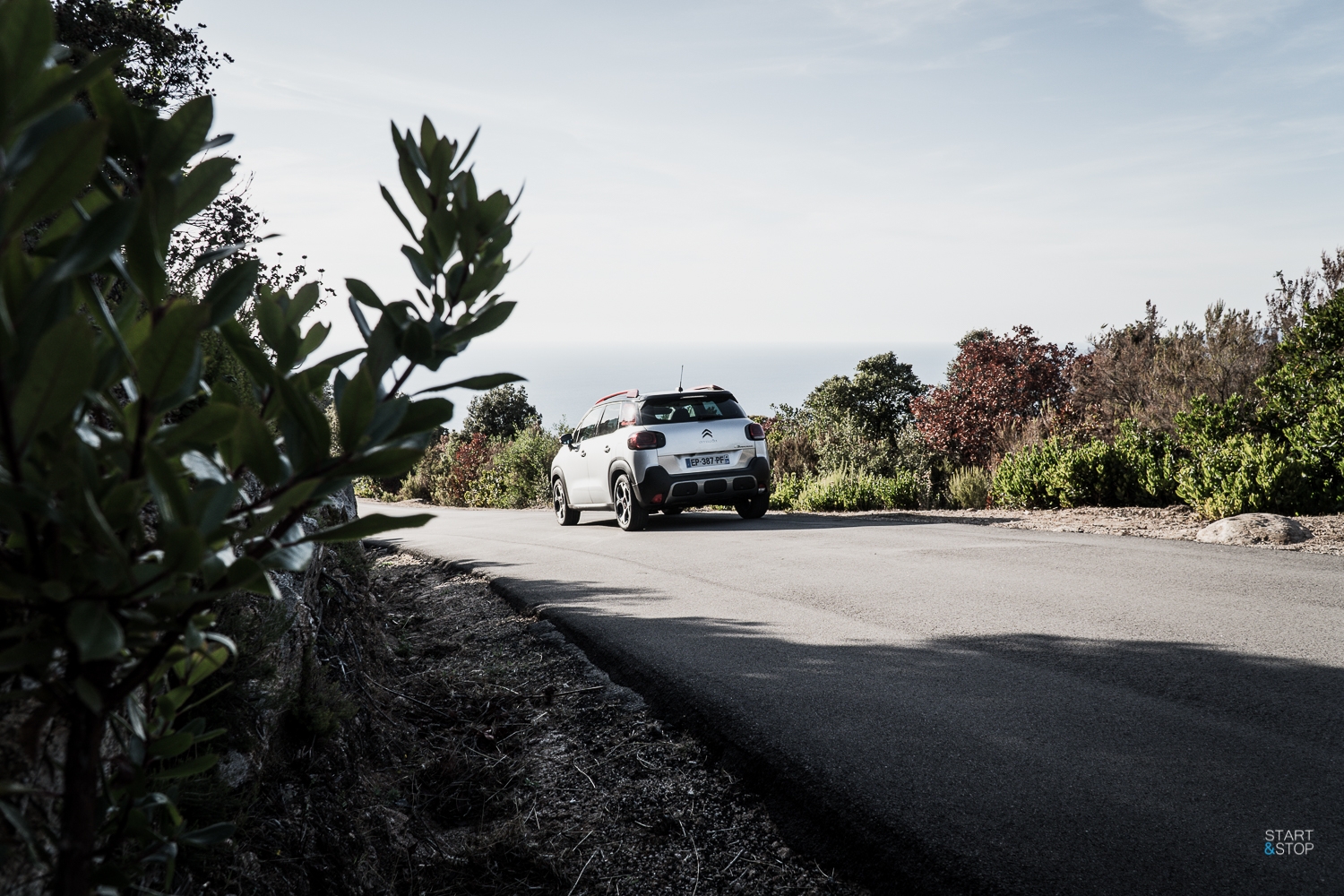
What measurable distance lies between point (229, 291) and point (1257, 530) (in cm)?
928

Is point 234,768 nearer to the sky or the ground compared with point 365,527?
nearer to the ground

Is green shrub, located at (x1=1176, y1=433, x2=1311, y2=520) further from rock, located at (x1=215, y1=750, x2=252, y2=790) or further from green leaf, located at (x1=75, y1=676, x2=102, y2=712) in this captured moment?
green leaf, located at (x1=75, y1=676, x2=102, y2=712)

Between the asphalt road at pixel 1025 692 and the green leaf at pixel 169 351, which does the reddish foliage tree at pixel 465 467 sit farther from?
the green leaf at pixel 169 351

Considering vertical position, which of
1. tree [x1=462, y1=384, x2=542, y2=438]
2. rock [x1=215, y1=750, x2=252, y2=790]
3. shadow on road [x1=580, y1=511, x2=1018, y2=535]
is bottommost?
rock [x1=215, y1=750, x2=252, y2=790]

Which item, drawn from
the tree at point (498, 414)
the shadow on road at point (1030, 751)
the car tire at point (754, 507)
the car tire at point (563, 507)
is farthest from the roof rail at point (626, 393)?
the tree at point (498, 414)

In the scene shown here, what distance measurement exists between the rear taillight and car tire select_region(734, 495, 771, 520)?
1639 millimetres

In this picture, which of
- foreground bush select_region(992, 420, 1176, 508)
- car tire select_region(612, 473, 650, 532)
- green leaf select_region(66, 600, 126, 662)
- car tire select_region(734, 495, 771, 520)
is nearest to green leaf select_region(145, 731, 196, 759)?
green leaf select_region(66, 600, 126, 662)

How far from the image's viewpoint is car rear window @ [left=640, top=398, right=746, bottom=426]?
1185cm

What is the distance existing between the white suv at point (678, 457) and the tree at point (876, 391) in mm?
16637

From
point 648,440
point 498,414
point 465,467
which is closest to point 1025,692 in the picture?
point 648,440

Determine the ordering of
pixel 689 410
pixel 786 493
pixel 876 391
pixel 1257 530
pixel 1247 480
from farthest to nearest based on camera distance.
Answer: pixel 876 391, pixel 786 493, pixel 689 410, pixel 1247 480, pixel 1257 530

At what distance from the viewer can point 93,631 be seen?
2.59 ft

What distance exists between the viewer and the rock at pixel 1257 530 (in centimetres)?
788

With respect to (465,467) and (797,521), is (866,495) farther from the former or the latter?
(465,467)
